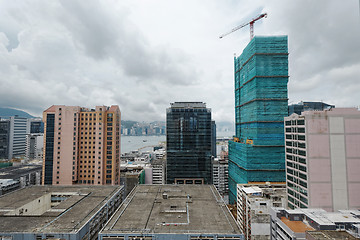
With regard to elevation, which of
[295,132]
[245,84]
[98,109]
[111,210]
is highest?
[245,84]

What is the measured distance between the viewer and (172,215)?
4319 cm

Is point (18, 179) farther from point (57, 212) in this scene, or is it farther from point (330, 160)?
point (330, 160)

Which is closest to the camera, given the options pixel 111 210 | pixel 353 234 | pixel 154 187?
pixel 353 234

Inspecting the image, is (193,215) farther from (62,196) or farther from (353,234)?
(62,196)

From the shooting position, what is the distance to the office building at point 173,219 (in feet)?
115

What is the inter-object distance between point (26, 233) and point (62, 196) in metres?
28.9

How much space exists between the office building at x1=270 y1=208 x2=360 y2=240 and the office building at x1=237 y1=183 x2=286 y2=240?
4958 millimetres

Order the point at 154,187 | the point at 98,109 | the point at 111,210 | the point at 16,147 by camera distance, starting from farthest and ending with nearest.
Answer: the point at 16,147
the point at 98,109
the point at 154,187
the point at 111,210

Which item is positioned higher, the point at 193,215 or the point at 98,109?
the point at 98,109

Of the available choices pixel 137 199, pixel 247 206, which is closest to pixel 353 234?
pixel 247 206

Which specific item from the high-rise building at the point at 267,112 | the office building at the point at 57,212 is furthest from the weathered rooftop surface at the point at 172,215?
the high-rise building at the point at 267,112

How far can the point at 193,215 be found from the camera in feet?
142

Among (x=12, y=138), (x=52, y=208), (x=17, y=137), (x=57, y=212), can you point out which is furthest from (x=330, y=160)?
(x=17, y=137)

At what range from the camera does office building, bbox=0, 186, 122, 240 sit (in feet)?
119
